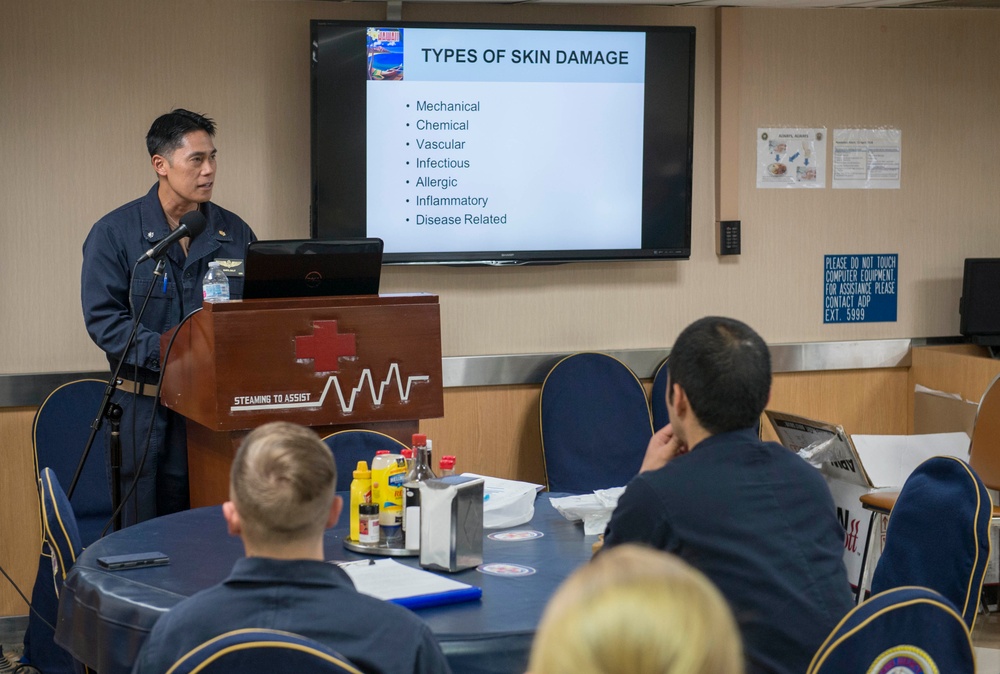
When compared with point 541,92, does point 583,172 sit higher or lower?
lower

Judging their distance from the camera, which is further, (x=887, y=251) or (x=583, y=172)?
(x=887, y=251)

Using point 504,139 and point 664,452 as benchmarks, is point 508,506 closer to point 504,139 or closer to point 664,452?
point 664,452

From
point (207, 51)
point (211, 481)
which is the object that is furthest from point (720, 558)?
point (207, 51)

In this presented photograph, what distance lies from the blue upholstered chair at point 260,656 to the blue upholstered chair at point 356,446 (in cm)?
186

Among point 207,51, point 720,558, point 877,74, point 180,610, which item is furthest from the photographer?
point 877,74

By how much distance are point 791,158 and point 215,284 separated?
2.97 metres

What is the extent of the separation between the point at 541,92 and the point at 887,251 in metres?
1.95

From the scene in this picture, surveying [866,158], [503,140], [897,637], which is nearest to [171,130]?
[503,140]

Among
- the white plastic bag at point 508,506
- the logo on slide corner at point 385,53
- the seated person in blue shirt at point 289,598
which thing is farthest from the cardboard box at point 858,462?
the seated person in blue shirt at point 289,598

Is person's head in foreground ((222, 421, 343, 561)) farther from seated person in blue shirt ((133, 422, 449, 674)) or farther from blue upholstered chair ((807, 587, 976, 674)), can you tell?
blue upholstered chair ((807, 587, 976, 674))

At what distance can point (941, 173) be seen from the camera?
5.59 metres

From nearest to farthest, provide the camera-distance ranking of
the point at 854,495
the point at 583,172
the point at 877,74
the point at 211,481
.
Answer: the point at 211,481
the point at 854,495
the point at 583,172
the point at 877,74

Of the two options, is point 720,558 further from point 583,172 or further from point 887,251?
point 887,251

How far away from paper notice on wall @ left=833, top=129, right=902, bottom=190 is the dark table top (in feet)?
10.7
